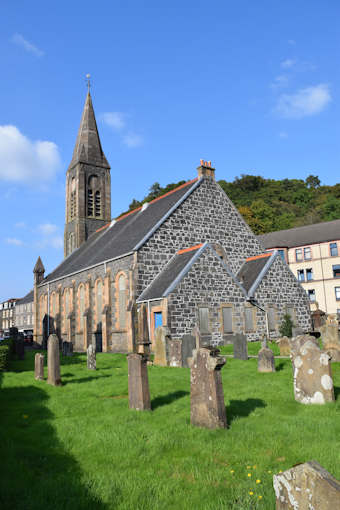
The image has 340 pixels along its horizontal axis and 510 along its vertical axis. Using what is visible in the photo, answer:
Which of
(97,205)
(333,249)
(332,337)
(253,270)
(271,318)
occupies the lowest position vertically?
(332,337)

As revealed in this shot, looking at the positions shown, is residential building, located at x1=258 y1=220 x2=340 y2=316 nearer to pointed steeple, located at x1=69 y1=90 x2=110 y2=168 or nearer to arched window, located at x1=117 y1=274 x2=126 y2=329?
pointed steeple, located at x1=69 y1=90 x2=110 y2=168

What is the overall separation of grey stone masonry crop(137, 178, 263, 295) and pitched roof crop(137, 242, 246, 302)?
1.78 ft

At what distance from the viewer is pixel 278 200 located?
9325 centimetres

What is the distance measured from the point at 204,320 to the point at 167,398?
1444 centimetres

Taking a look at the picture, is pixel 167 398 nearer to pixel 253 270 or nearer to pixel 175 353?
pixel 175 353

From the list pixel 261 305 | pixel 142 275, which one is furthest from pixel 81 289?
pixel 261 305

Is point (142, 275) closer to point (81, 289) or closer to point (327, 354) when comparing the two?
point (81, 289)

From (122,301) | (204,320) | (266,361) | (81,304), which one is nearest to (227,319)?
(204,320)

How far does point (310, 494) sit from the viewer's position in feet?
8.93

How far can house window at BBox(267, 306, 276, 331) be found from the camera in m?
27.3

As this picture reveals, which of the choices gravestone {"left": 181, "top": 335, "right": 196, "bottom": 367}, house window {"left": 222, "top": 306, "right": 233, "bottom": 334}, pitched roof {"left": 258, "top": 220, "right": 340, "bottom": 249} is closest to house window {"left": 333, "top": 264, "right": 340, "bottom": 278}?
pitched roof {"left": 258, "top": 220, "right": 340, "bottom": 249}

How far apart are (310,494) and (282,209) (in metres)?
89.1

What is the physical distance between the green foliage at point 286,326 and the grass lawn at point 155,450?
653 inches

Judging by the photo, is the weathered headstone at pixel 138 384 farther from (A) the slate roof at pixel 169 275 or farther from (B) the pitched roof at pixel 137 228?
(B) the pitched roof at pixel 137 228
